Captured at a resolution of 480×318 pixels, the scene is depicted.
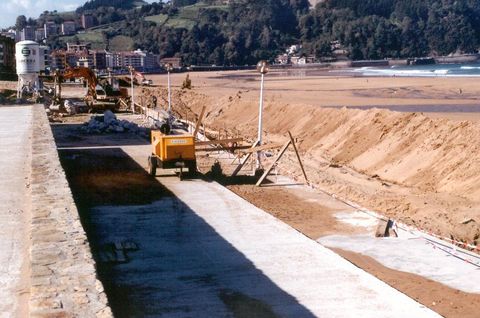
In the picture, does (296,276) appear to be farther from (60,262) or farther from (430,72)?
(430,72)

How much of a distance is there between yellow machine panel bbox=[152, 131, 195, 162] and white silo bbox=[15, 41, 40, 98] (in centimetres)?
3669

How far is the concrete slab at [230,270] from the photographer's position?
10.4 m

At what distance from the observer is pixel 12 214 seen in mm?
12086

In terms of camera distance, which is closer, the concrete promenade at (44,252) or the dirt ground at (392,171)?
the concrete promenade at (44,252)

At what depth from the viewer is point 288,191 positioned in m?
21.3

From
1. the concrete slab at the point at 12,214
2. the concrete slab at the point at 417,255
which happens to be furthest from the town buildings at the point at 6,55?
the concrete slab at the point at 417,255

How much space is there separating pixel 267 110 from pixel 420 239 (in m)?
28.1

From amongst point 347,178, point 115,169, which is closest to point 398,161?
point 347,178

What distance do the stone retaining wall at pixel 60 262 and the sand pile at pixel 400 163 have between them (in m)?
8.85

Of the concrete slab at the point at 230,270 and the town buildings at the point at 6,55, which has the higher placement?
the town buildings at the point at 6,55

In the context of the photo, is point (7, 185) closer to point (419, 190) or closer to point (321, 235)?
point (321, 235)

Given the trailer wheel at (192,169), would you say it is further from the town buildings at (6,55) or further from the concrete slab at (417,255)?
the town buildings at (6,55)

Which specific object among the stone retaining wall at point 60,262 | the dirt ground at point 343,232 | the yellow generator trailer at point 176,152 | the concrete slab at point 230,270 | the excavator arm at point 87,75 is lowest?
the dirt ground at point 343,232

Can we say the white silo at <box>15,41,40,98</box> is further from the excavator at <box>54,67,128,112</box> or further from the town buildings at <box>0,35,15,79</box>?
the town buildings at <box>0,35,15,79</box>
